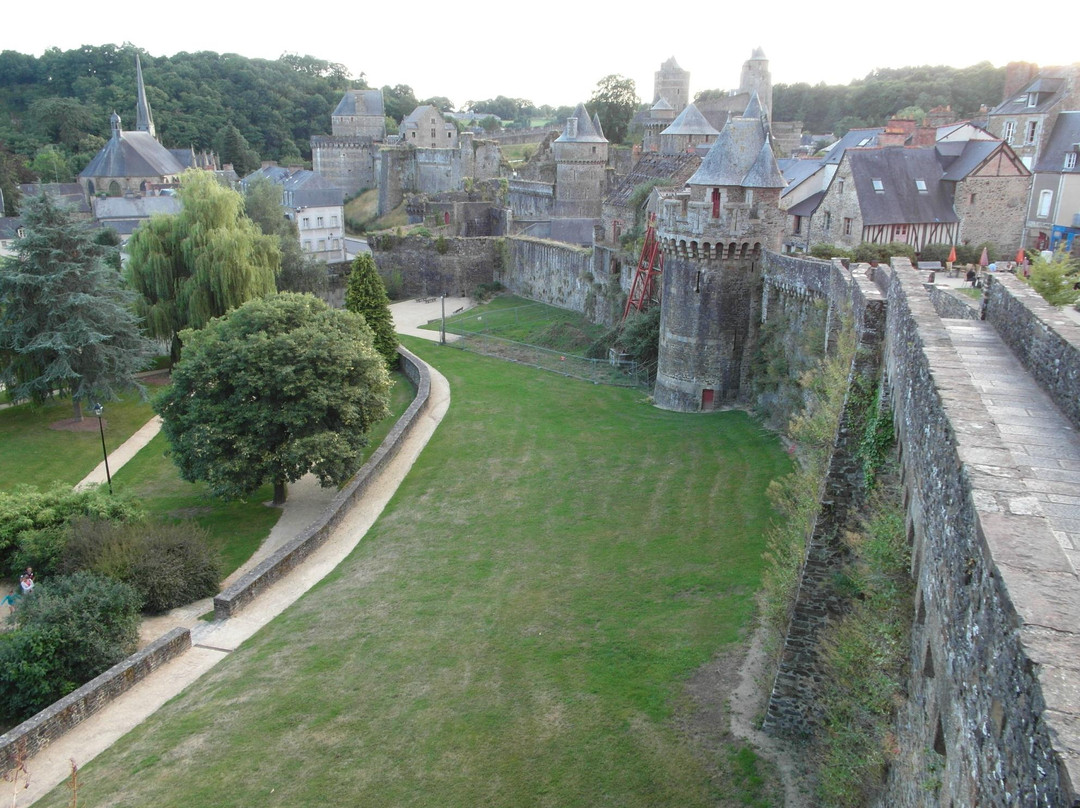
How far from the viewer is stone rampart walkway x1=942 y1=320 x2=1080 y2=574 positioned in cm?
523

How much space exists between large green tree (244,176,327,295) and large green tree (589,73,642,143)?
37903mm

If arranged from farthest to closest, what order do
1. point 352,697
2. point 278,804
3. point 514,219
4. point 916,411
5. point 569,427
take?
point 514,219 < point 569,427 < point 352,697 < point 278,804 < point 916,411

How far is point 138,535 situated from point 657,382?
16.1m

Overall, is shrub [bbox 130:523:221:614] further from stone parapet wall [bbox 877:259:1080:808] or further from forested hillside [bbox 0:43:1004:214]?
forested hillside [bbox 0:43:1004:214]

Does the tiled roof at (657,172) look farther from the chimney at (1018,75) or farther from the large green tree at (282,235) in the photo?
the large green tree at (282,235)

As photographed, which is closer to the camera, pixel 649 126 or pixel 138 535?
pixel 138 535

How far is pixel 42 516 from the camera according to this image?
18812mm

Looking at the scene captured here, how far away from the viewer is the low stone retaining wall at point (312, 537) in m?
16.9

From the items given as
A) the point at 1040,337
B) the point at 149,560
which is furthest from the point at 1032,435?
the point at 149,560

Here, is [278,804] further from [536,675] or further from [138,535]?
[138,535]

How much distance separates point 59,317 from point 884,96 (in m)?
70.5

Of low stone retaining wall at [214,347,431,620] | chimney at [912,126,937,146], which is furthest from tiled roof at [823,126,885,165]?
low stone retaining wall at [214,347,431,620]

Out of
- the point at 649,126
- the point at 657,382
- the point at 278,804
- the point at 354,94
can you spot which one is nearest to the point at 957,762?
the point at 278,804

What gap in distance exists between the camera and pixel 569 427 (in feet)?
85.4
